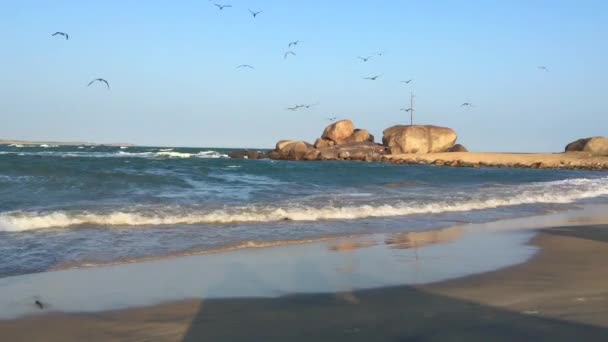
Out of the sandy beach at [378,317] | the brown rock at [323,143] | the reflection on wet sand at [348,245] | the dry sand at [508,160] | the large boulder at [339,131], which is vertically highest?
the large boulder at [339,131]

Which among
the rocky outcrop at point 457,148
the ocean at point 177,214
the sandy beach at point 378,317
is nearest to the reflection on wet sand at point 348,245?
the ocean at point 177,214

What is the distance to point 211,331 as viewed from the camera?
15.1 ft

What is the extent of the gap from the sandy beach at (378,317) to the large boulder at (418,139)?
186 ft

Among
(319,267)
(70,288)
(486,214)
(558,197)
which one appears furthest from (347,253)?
(558,197)

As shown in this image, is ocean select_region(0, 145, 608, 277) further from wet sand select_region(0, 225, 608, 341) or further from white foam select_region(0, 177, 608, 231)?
wet sand select_region(0, 225, 608, 341)

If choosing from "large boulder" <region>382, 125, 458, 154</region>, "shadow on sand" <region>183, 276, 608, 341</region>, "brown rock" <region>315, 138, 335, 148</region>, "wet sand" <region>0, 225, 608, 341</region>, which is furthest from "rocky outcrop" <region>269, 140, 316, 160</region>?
"shadow on sand" <region>183, 276, 608, 341</region>

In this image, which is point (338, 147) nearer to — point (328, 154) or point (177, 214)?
point (328, 154)

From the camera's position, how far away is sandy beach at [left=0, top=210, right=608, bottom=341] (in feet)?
14.6

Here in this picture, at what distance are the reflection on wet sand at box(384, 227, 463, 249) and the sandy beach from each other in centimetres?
311

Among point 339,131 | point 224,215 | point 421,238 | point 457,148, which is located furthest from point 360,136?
point 421,238

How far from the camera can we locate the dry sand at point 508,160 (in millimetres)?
55719

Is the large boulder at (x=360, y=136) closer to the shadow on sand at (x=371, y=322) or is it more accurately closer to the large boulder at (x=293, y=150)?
the large boulder at (x=293, y=150)

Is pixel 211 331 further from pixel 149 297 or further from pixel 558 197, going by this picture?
pixel 558 197

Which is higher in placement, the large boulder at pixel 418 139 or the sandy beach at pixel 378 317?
the large boulder at pixel 418 139
